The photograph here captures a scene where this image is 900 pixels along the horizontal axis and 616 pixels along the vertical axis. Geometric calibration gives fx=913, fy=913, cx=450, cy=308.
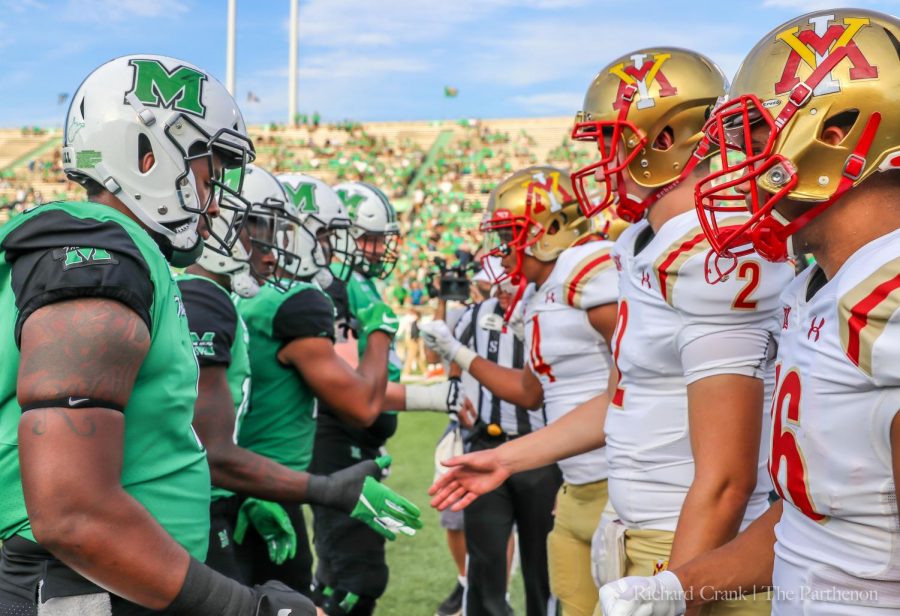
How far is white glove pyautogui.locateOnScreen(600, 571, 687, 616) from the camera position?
5.73ft

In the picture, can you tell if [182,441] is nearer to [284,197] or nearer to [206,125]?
[206,125]

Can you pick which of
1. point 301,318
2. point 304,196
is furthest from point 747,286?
point 304,196

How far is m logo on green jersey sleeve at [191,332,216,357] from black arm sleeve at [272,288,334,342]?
2.40 ft

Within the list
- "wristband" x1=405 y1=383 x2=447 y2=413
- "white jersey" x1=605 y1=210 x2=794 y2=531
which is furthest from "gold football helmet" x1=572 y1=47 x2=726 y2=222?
"wristband" x1=405 y1=383 x2=447 y2=413

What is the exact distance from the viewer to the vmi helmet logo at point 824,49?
169 centimetres

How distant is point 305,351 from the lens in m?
3.49

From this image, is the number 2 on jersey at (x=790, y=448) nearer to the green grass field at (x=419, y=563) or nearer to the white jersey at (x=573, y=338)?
the white jersey at (x=573, y=338)

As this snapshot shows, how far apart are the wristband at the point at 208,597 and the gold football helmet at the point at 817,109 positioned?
1274 millimetres

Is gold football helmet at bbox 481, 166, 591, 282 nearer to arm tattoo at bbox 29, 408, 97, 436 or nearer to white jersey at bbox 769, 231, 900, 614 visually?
white jersey at bbox 769, 231, 900, 614

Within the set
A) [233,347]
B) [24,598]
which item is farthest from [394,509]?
[24,598]

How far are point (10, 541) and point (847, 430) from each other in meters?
1.65

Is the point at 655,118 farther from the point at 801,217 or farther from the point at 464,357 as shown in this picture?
the point at 464,357

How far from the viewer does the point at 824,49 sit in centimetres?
173

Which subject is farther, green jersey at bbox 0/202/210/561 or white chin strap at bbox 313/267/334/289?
white chin strap at bbox 313/267/334/289
